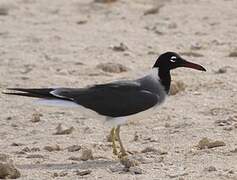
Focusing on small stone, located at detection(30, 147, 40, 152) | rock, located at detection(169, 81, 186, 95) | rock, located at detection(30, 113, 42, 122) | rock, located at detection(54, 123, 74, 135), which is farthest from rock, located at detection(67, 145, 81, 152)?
rock, located at detection(169, 81, 186, 95)

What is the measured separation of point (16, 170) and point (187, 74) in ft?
18.5

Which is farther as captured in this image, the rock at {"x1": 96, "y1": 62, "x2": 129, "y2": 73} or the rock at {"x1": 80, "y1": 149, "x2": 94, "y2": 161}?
the rock at {"x1": 96, "y1": 62, "x2": 129, "y2": 73}

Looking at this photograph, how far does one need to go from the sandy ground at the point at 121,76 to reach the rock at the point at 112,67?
0.12m

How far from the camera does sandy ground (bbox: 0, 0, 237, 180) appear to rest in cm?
892

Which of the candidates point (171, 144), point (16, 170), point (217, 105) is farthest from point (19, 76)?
point (16, 170)

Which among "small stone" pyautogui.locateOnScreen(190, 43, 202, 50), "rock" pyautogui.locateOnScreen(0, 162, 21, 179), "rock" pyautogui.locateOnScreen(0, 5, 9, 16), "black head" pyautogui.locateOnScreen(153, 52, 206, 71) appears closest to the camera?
"rock" pyautogui.locateOnScreen(0, 162, 21, 179)

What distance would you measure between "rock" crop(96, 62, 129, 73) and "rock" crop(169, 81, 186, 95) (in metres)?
1.44

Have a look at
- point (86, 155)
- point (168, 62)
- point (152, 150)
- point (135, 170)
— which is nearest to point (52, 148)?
point (86, 155)

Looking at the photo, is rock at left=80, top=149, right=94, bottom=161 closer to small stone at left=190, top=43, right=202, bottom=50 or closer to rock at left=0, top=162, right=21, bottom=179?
rock at left=0, top=162, right=21, bottom=179

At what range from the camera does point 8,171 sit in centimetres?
822

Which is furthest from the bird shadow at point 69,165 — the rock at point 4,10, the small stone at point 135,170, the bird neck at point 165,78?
the rock at point 4,10

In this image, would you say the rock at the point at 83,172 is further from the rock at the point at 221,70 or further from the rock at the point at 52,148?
the rock at the point at 221,70

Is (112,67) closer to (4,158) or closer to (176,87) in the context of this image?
(176,87)

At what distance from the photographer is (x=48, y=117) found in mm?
11156
